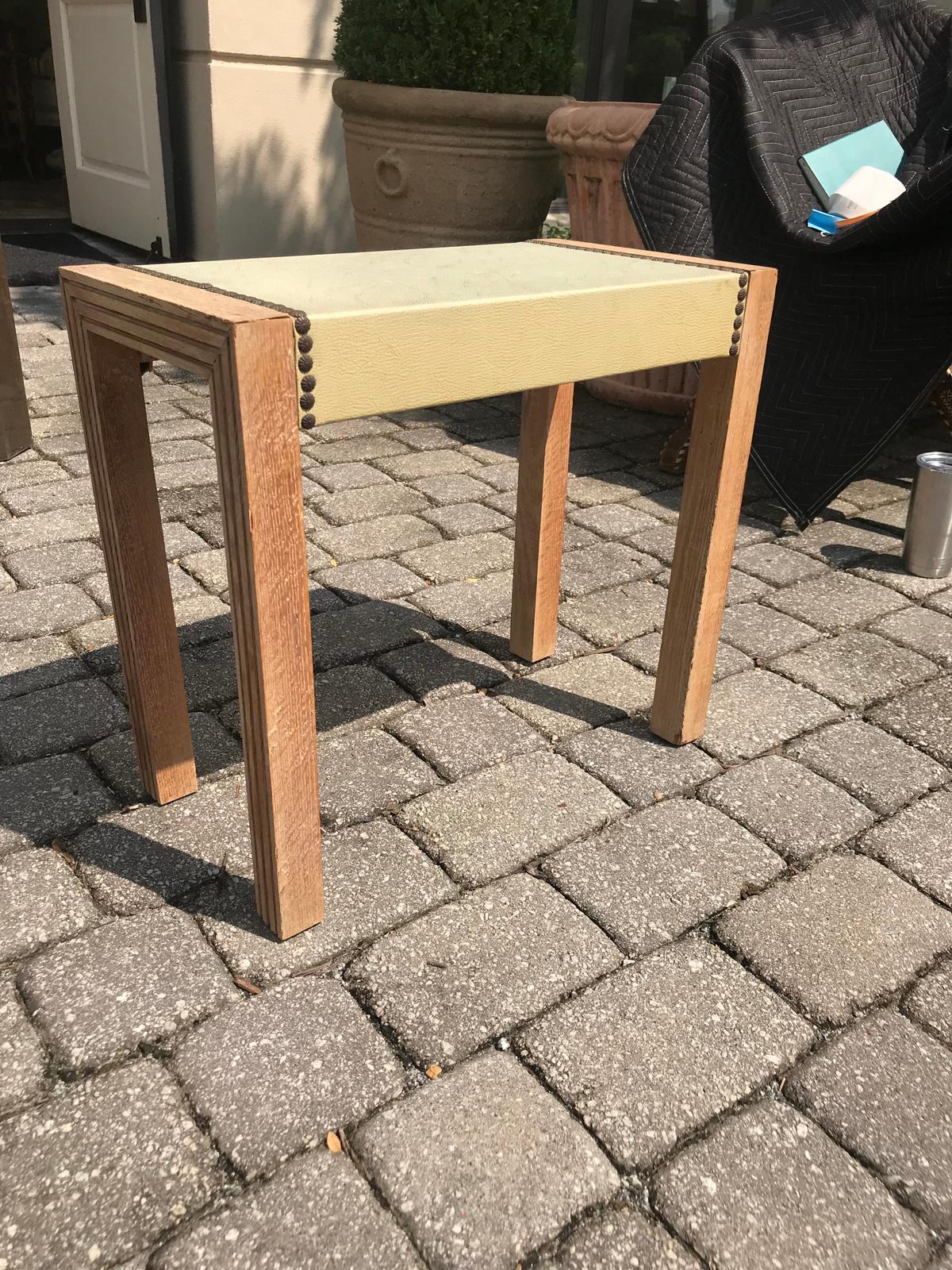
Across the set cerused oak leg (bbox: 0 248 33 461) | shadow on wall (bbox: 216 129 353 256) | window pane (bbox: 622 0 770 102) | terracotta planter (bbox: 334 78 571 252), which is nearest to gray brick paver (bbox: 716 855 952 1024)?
cerused oak leg (bbox: 0 248 33 461)

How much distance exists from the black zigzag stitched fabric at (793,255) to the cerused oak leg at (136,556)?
188cm

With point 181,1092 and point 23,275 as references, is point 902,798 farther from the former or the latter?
point 23,275

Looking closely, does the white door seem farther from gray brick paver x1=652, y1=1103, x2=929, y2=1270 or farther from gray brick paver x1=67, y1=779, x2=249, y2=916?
gray brick paver x1=652, y1=1103, x2=929, y2=1270

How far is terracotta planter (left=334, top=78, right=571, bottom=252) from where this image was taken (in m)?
4.18

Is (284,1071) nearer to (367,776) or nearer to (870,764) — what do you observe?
(367,776)

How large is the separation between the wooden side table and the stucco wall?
12.0ft

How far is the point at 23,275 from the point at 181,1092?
477cm

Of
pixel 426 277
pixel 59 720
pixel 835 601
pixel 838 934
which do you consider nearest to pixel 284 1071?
pixel 838 934

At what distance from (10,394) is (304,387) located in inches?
87.8

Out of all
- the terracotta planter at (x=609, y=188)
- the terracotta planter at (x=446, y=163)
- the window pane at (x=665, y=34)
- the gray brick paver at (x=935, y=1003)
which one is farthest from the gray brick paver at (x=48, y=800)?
the window pane at (x=665, y=34)

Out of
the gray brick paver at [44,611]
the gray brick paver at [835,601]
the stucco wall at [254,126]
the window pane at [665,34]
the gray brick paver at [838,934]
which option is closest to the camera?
the gray brick paver at [838,934]

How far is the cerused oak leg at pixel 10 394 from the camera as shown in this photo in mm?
2918

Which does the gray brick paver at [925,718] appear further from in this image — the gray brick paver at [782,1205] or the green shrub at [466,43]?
the green shrub at [466,43]

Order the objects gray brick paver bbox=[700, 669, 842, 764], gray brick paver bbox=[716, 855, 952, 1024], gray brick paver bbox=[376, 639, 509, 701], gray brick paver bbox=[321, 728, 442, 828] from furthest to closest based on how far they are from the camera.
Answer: gray brick paver bbox=[376, 639, 509, 701], gray brick paver bbox=[700, 669, 842, 764], gray brick paver bbox=[321, 728, 442, 828], gray brick paver bbox=[716, 855, 952, 1024]
